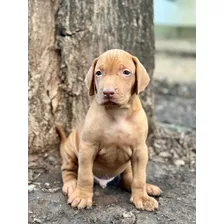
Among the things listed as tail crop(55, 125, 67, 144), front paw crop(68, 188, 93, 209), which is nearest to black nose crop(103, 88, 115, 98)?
front paw crop(68, 188, 93, 209)

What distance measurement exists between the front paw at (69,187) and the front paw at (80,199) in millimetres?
49

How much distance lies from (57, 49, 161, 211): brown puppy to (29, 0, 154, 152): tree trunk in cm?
33

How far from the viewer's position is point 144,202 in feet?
6.25

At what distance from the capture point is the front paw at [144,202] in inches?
74.5

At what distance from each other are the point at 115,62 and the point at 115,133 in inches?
11.2

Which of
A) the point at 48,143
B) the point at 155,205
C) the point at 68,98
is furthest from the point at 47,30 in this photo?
the point at 155,205

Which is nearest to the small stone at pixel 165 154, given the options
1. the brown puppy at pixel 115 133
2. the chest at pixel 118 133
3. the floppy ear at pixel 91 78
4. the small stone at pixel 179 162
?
the small stone at pixel 179 162

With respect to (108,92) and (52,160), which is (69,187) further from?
(108,92)


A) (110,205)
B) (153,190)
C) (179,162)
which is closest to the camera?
(110,205)

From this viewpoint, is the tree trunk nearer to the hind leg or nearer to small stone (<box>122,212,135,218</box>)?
Answer: the hind leg

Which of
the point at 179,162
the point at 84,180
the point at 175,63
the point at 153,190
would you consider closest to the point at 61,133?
the point at 84,180

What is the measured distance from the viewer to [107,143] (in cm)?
187
